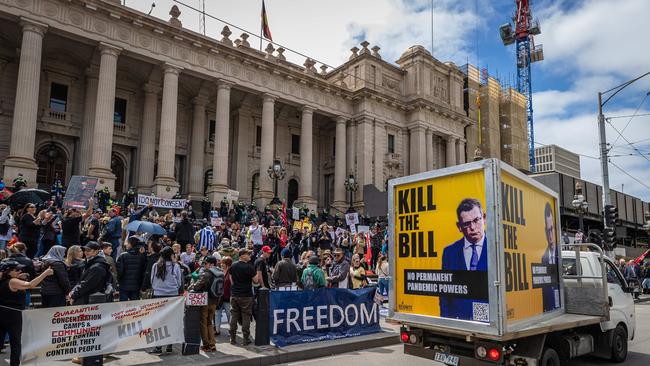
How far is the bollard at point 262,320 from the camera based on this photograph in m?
8.82

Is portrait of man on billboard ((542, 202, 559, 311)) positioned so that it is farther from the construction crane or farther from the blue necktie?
the construction crane

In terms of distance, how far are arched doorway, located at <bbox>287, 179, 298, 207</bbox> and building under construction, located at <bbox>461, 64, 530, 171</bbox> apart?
66.5ft

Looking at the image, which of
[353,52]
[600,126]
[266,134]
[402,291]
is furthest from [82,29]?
[600,126]

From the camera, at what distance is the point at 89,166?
2520 centimetres

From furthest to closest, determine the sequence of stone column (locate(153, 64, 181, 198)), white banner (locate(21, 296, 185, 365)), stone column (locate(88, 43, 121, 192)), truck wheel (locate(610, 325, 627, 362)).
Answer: stone column (locate(153, 64, 181, 198))
stone column (locate(88, 43, 121, 192))
truck wheel (locate(610, 325, 627, 362))
white banner (locate(21, 296, 185, 365))

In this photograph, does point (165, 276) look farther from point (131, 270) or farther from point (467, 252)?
point (467, 252)

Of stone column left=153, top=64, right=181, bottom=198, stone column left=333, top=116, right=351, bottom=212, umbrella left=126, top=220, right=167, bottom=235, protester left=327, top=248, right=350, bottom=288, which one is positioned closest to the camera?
protester left=327, top=248, right=350, bottom=288

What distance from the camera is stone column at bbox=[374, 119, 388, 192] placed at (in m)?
37.7

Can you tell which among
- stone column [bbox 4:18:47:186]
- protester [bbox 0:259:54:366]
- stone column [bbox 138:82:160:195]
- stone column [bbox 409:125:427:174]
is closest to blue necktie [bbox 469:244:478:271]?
protester [bbox 0:259:54:366]

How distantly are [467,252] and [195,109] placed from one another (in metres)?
30.1

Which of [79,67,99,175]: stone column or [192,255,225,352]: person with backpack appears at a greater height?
[79,67,99,175]: stone column

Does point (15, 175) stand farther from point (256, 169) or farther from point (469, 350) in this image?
point (469, 350)

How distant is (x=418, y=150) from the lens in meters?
40.1

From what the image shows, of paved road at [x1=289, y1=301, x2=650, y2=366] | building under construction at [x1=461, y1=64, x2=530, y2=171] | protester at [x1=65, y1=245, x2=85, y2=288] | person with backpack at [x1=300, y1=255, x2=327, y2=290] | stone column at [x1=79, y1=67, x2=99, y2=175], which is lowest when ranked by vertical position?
paved road at [x1=289, y1=301, x2=650, y2=366]
